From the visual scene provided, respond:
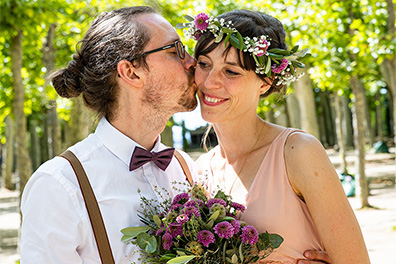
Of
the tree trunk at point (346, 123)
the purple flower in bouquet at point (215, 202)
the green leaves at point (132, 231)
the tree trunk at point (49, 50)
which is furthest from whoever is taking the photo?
the tree trunk at point (346, 123)

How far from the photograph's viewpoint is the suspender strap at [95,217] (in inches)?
98.2

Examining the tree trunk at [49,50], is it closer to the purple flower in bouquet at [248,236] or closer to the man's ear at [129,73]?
the man's ear at [129,73]

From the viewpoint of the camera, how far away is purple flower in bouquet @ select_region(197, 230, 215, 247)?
90.7 inches

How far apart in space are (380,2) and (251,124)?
8.64m

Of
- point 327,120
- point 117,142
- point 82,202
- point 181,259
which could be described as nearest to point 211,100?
point 117,142

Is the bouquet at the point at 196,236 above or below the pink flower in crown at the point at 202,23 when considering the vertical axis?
below

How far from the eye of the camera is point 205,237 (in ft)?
7.63

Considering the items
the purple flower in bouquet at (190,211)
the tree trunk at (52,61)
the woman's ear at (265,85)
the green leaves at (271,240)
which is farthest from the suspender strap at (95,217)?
the tree trunk at (52,61)

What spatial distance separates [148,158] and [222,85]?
72 centimetres

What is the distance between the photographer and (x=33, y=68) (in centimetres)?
1523

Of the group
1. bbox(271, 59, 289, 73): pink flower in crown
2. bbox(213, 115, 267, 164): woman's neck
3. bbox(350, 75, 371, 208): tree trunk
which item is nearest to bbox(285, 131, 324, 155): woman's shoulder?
bbox(213, 115, 267, 164): woman's neck

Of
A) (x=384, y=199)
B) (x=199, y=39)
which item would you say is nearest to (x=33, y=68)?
(x=384, y=199)

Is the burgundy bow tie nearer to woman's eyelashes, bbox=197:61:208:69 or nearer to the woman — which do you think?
the woman

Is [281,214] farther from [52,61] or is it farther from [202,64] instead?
[52,61]
